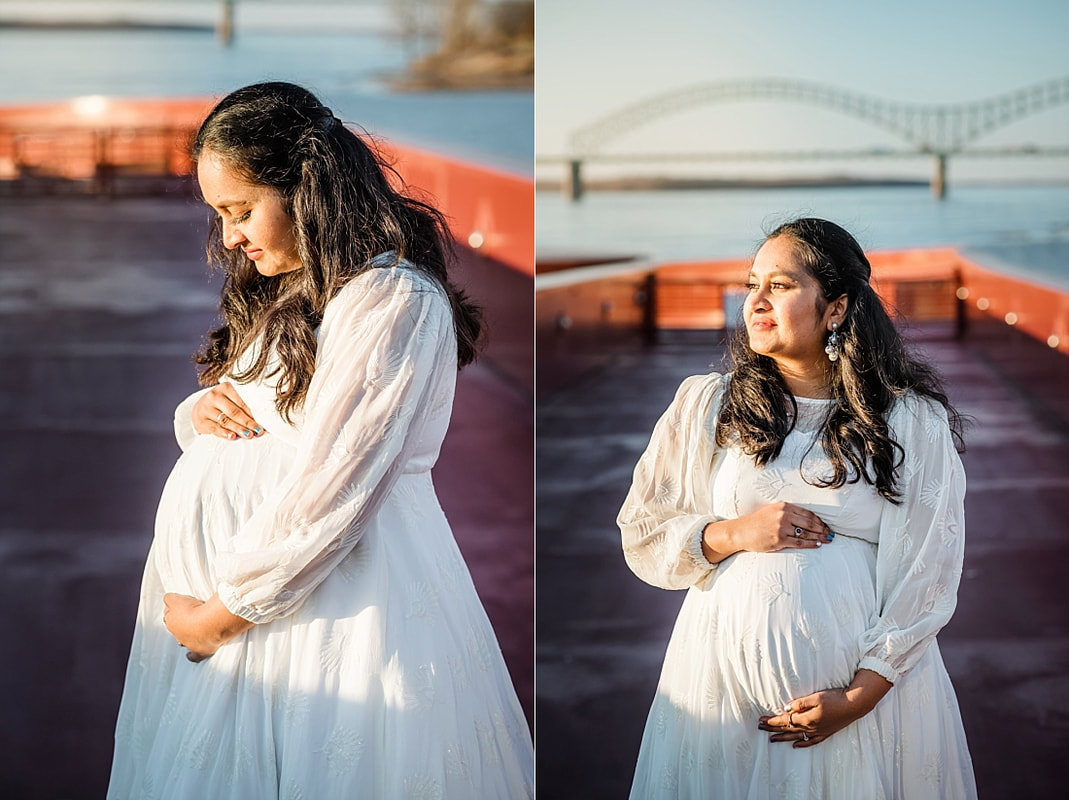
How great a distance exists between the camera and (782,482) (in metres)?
2.78

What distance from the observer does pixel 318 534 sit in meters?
2.14

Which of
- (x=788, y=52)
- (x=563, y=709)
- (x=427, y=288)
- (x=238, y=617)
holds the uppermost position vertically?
(x=788, y=52)

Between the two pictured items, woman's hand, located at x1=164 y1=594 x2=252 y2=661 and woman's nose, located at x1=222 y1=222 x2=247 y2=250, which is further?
woman's nose, located at x1=222 y1=222 x2=247 y2=250

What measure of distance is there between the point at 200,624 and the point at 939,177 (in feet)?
8.08

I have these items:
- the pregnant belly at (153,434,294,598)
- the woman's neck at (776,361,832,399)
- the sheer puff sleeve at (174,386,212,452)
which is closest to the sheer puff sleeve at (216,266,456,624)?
the pregnant belly at (153,434,294,598)

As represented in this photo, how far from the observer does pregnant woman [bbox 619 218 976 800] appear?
8.76 feet

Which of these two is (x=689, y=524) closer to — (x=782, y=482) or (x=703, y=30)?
(x=782, y=482)

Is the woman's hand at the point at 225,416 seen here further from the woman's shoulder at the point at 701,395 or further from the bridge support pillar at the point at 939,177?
the bridge support pillar at the point at 939,177

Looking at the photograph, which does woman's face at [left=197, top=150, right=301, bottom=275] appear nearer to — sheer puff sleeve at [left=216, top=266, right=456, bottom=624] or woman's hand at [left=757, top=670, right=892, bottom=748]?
sheer puff sleeve at [left=216, top=266, right=456, bottom=624]

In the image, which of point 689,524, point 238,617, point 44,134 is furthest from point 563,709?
point 44,134

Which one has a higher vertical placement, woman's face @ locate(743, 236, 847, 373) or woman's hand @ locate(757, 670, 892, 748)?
woman's face @ locate(743, 236, 847, 373)

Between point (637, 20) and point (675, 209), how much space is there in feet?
1.78

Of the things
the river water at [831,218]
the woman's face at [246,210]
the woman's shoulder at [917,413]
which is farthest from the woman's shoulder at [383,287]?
the river water at [831,218]

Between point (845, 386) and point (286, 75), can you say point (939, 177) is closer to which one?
point (845, 386)
